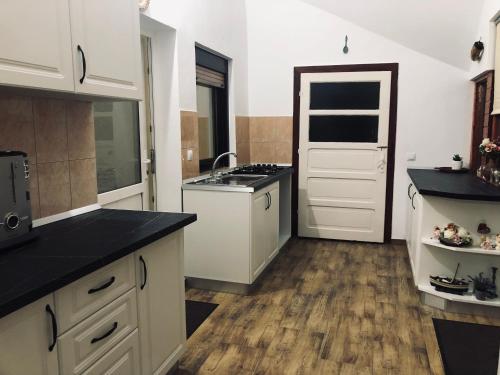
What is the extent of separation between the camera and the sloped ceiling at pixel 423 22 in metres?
4.41

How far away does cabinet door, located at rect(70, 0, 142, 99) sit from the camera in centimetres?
186

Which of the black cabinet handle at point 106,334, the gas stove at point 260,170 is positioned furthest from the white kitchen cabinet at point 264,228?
the black cabinet handle at point 106,334

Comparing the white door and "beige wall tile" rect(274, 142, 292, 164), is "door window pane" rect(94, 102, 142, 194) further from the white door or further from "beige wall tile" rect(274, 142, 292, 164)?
the white door

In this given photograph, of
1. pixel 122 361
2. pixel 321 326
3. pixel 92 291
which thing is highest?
pixel 92 291

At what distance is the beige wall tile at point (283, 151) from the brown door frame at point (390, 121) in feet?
0.19

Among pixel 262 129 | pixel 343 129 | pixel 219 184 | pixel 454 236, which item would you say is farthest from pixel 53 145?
pixel 343 129

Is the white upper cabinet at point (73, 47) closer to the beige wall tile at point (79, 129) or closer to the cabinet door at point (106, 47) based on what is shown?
the cabinet door at point (106, 47)

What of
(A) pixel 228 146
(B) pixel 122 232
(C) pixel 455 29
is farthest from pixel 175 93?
(C) pixel 455 29

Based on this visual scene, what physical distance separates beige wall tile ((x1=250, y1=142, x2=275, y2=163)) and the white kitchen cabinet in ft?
3.93

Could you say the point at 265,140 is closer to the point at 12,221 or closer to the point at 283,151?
the point at 283,151

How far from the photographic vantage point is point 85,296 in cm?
158

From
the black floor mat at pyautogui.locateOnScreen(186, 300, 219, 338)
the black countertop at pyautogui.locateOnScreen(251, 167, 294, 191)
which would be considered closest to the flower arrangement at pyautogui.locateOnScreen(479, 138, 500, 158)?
the black countertop at pyautogui.locateOnScreen(251, 167, 294, 191)

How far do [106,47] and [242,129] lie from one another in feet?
10.0

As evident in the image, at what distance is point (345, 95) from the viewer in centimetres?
496
